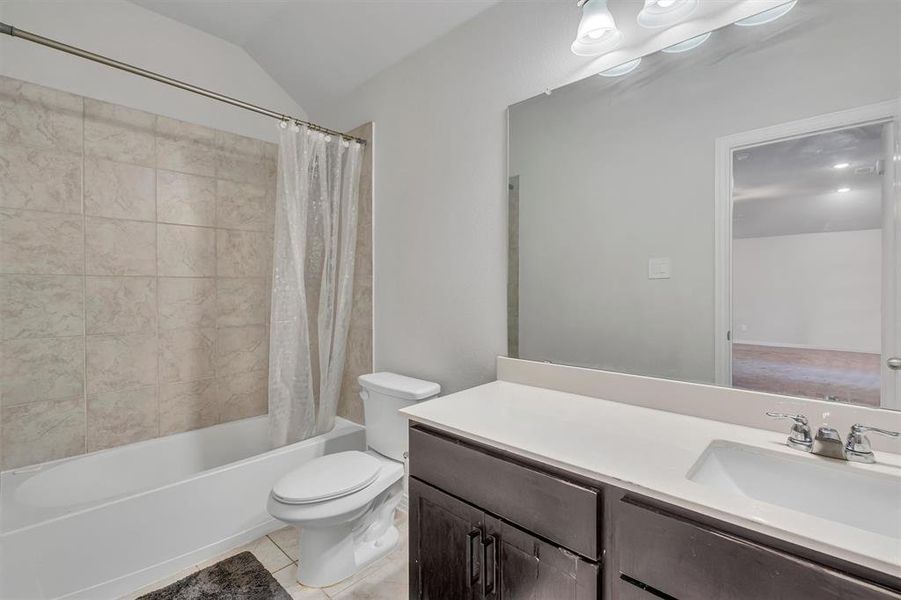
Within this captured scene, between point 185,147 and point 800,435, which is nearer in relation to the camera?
point 800,435

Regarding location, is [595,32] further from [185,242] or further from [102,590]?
[102,590]

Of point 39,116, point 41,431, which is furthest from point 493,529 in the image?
point 39,116

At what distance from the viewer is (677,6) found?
46.4 inches

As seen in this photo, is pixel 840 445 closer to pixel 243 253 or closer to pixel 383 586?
pixel 383 586

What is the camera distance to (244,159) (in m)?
2.44

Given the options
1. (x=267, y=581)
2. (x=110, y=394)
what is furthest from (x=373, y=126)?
(x=267, y=581)

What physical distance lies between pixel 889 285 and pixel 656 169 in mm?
655

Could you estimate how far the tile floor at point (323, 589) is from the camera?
153 cm

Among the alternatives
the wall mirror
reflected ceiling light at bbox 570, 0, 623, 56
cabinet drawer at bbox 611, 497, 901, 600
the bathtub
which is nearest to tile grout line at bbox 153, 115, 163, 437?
the bathtub

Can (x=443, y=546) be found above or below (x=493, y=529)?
below

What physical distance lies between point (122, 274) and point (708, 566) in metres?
2.60

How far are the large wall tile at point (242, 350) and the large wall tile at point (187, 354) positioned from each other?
5 centimetres

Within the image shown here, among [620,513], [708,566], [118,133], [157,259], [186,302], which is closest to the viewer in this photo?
[708,566]

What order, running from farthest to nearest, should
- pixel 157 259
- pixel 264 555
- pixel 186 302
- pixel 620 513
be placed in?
pixel 186 302
pixel 157 259
pixel 264 555
pixel 620 513
